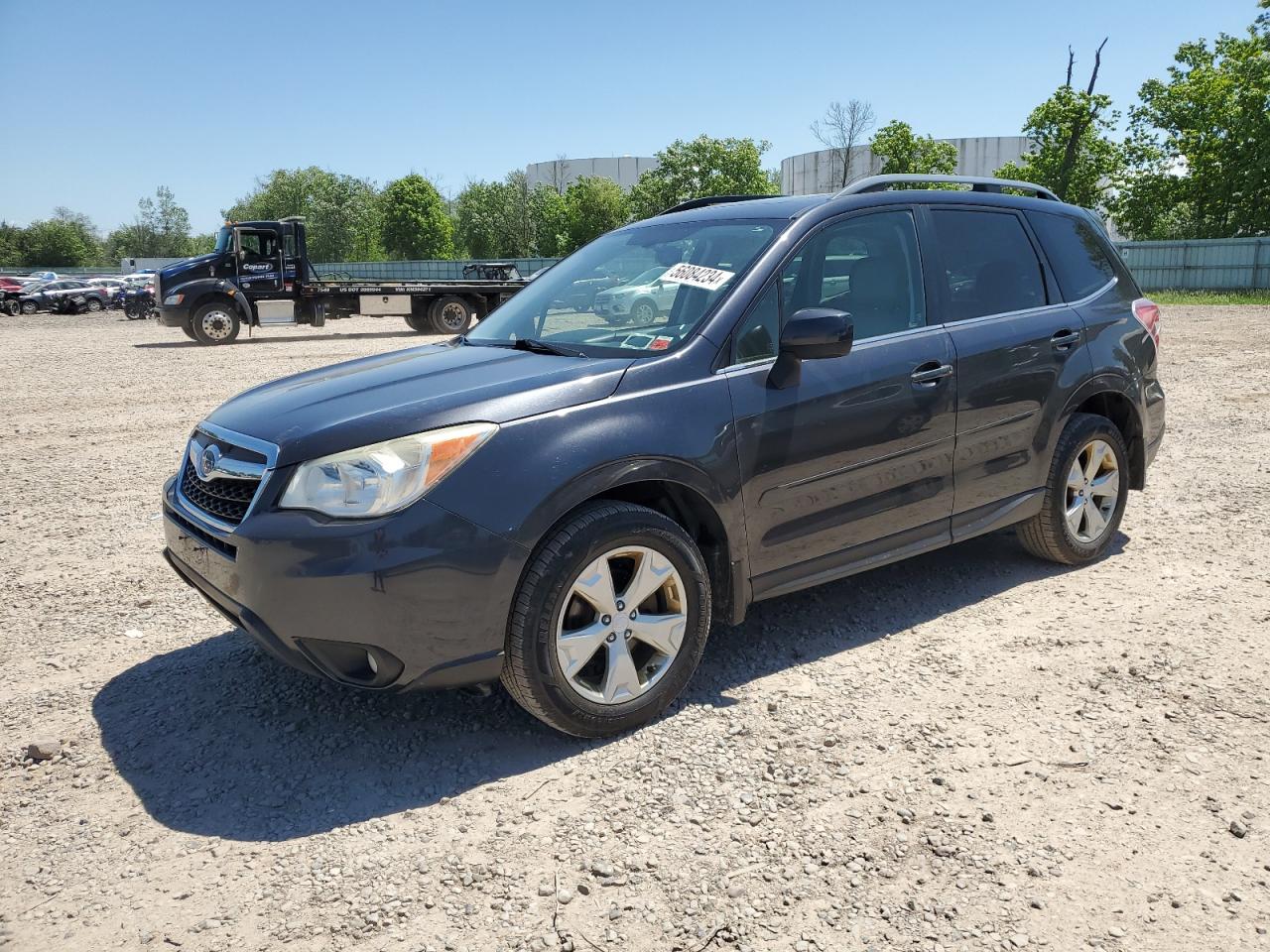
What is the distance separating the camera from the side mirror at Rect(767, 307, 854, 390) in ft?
11.4

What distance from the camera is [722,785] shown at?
303cm

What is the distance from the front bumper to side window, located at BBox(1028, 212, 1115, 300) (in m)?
3.32

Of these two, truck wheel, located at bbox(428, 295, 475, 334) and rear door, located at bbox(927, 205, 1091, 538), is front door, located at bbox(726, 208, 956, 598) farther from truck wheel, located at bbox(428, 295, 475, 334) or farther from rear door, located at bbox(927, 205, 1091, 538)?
truck wheel, located at bbox(428, 295, 475, 334)

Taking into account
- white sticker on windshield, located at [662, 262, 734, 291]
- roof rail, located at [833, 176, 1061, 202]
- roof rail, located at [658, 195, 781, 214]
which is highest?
roof rail, located at [833, 176, 1061, 202]

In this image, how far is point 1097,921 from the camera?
7.78 ft

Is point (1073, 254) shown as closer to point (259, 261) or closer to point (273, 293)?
point (273, 293)

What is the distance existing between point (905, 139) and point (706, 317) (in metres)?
58.2

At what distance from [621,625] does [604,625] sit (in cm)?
7

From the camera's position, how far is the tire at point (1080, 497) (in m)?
4.75

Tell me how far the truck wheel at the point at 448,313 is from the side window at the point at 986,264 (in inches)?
798

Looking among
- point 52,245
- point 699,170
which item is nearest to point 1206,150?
point 699,170

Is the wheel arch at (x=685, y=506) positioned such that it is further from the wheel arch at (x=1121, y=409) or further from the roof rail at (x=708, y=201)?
the wheel arch at (x=1121, y=409)

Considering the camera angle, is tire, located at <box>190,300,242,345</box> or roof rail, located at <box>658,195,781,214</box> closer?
roof rail, located at <box>658,195,781,214</box>

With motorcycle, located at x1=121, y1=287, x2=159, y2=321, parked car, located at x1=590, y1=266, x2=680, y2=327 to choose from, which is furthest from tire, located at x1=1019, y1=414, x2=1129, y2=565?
motorcycle, located at x1=121, y1=287, x2=159, y2=321
